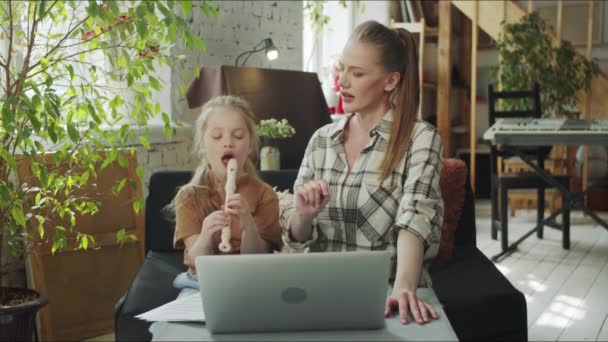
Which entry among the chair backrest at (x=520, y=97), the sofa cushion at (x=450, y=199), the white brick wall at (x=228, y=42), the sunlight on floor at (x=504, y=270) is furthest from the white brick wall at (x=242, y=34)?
the sunlight on floor at (x=504, y=270)

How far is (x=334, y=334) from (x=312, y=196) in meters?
0.38

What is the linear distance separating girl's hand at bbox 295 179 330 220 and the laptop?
0.36m

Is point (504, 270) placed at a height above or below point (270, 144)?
below

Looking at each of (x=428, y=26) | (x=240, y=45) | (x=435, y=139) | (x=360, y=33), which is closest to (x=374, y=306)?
(x=435, y=139)

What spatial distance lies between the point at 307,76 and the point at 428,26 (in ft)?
9.29

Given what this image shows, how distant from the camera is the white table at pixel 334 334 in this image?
1207 mm

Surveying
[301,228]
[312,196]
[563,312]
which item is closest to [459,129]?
[563,312]

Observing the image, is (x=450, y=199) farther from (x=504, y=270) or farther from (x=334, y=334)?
(x=504, y=270)

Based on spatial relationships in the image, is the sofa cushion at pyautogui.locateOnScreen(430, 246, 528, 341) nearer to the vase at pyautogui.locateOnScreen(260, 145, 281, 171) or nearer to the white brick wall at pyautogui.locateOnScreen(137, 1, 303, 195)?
the vase at pyautogui.locateOnScreen(260, 145, 281, 171)

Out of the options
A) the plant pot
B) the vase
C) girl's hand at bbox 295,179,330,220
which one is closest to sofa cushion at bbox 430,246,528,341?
girl's hand at bbox 295,179,330,220

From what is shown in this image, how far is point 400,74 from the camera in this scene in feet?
5.75

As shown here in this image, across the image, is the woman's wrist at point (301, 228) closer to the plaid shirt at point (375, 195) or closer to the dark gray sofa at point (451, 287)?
the plaid shirt at point (375, 195)

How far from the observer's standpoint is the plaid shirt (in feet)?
5.50

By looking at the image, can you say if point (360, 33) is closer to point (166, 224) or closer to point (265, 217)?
point (265, 217)
